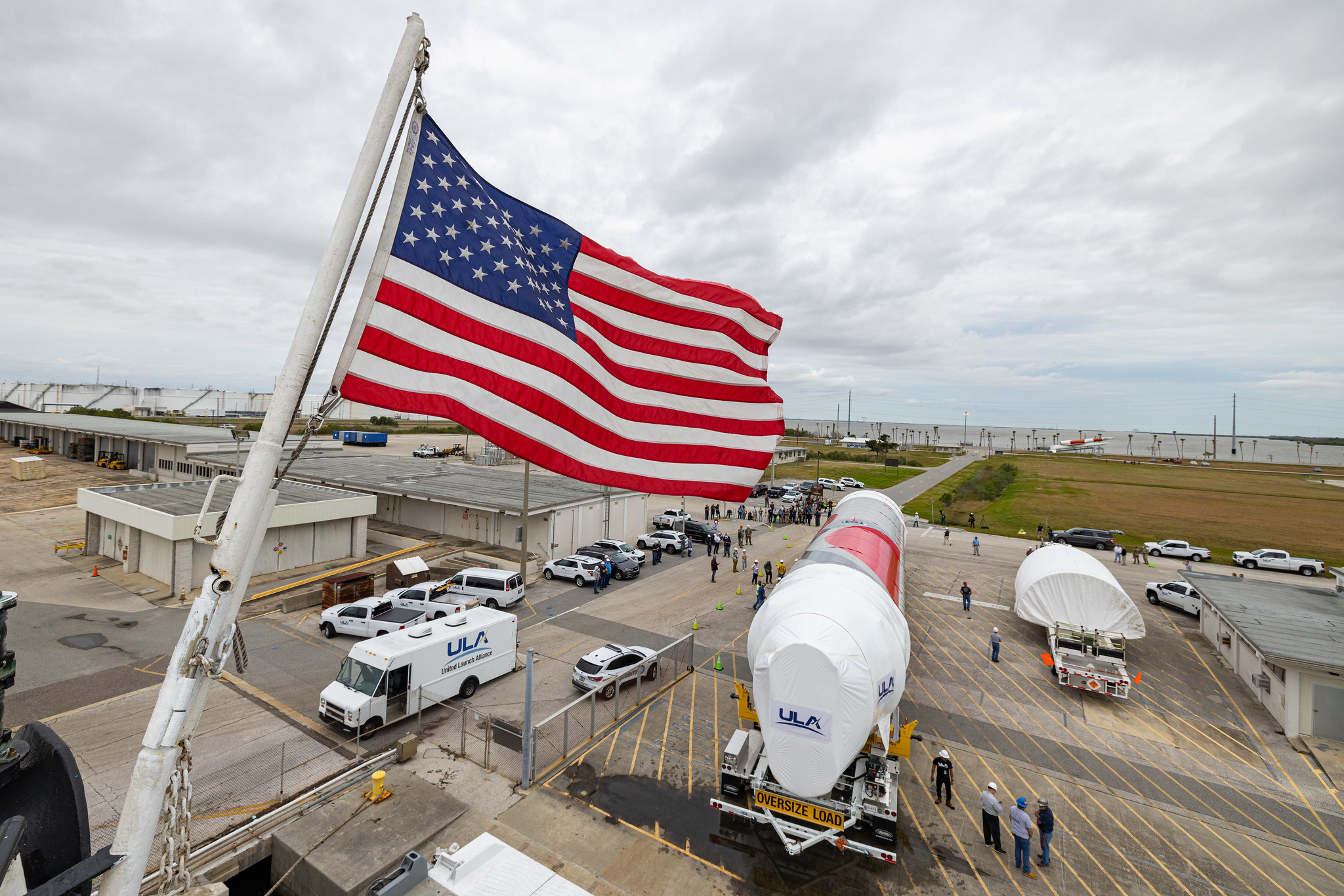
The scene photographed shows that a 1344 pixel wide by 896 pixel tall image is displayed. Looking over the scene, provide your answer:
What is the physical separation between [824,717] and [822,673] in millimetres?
740

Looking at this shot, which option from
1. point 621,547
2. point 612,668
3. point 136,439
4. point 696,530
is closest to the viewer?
point 612,668

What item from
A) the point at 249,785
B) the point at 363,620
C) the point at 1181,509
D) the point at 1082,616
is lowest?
the point at 249,785

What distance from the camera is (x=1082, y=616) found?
21.7m

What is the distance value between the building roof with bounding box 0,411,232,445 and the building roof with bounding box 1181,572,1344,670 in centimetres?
6833

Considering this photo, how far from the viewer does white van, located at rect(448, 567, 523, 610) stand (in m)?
24.9

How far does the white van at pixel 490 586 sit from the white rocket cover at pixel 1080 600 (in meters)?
21.5

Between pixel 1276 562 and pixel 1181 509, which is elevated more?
pixel 1181 509

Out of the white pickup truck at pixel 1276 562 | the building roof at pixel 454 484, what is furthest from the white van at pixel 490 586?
the white pickup truck at pixel 1276 562

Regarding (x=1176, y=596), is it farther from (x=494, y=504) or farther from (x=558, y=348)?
(x=494, y=504)

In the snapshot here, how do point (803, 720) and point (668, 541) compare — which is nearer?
point (803, 720)

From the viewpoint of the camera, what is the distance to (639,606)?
26.9 m

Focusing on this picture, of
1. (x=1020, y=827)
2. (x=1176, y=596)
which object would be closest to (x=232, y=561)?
(x=1020, y=827)

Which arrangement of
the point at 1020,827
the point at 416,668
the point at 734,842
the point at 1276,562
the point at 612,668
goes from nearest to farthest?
1. the point at 1020,827
2. the point at 734,842
3. the point at 416,668
4. the point at 612,668
5. the point at 1276,562

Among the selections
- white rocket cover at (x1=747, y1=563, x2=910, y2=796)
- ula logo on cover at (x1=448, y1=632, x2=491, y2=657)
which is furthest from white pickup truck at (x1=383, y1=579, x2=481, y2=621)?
white rocket cover at (x1=747, y1=563, x2=910, y2=796)
